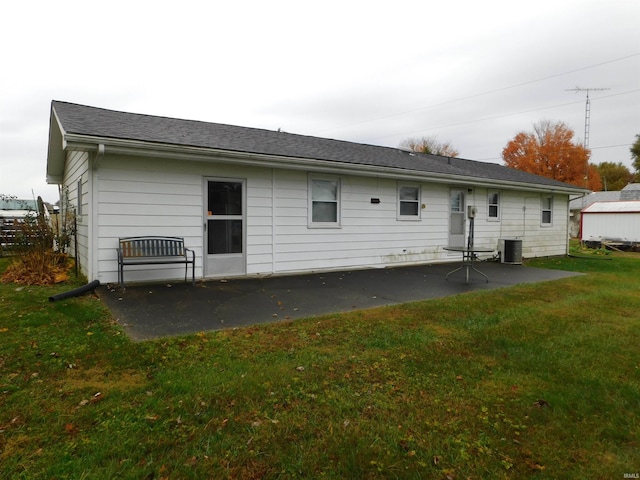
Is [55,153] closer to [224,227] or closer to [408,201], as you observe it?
[224,227]

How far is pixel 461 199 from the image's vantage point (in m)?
12.0

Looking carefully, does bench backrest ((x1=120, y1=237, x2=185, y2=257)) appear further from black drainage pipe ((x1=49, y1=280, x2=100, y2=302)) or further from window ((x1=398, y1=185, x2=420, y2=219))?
window ((x1=398, y1=185, x2=420, y2=219))

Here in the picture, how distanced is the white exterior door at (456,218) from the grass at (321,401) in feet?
23.9

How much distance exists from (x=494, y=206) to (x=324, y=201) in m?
7.18

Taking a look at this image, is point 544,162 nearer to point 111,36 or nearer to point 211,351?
point 111,36

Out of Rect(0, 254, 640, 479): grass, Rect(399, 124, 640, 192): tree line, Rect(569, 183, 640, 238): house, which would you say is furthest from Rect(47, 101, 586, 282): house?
Rect(399, 124, 640, 192): tree line

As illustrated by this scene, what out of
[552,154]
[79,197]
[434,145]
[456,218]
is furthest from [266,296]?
[434,145]

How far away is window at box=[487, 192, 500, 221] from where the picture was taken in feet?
41.9

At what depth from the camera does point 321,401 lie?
2.66 meters

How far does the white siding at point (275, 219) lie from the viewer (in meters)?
6.63

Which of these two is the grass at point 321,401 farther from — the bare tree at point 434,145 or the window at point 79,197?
the bare tree at point 434,145

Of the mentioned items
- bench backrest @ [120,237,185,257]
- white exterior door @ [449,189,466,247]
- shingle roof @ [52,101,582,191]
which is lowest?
bench backrest @ [120,237,185,257]

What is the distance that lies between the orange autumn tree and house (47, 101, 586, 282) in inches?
1137

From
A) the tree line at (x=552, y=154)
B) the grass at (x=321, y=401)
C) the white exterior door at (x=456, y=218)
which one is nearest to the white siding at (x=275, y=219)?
the white exterior door at (x=456, y=218)
